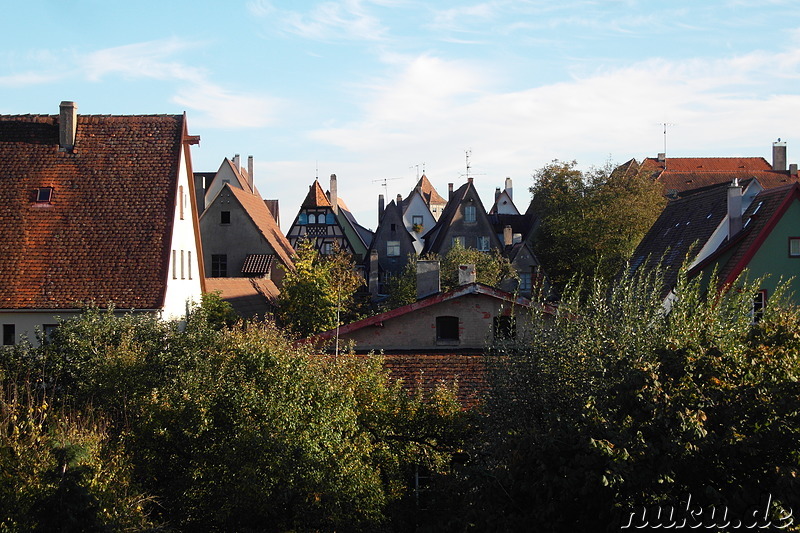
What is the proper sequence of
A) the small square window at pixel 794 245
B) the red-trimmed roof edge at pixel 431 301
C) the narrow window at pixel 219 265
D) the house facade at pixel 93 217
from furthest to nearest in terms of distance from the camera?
the narrow window at pixel 219 265 → the small square window at pixel 794 245 → the house facade at pixel 93 217 → the red-trimmed roof edge at pixel 431 301

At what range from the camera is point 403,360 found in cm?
2292

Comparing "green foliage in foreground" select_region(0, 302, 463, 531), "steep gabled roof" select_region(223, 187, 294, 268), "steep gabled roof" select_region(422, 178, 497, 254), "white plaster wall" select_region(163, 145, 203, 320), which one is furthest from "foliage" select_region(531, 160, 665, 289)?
"green foliage in foreground" select_region(0, 302, 463, 531)

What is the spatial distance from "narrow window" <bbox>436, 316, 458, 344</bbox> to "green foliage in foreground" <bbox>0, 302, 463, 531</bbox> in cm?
621

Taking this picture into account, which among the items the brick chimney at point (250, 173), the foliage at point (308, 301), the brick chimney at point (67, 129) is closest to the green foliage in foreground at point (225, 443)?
the brick chimney at point (67, 129)

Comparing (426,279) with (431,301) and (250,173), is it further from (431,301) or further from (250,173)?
(250,173)

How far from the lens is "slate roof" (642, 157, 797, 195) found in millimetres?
71812

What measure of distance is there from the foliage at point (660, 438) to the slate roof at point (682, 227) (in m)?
18.6

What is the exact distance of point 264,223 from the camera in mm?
53656

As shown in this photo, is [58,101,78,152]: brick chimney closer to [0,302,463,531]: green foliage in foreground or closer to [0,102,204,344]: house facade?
[0,102,204,344]: house facade

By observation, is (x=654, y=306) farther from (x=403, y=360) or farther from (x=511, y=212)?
(x=511, y=212)

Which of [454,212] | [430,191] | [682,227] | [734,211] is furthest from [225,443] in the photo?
[430,191]

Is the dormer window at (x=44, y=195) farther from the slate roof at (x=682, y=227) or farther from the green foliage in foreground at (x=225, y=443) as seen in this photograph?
the slate roof at (x=682, y=227)

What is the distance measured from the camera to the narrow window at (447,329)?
26422 millimetres

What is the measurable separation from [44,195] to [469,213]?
3609 centimetres
